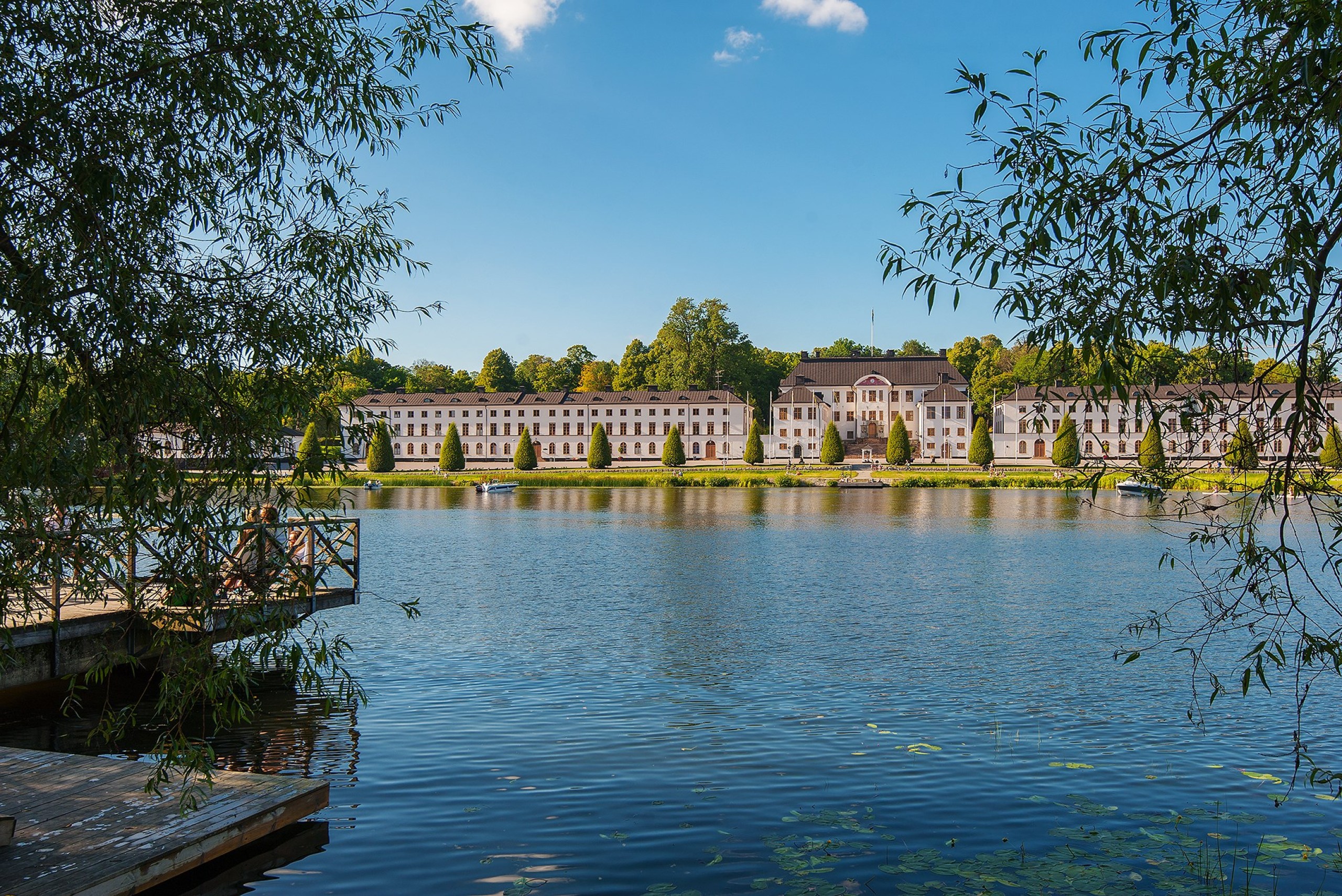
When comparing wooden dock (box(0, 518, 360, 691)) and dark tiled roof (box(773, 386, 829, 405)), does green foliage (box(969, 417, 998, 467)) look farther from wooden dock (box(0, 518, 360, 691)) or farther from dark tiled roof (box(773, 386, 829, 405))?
wooden dock (box(0, 518, 360, 691))

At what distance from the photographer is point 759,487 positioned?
8038 centimetres

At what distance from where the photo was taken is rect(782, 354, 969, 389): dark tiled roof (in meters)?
121

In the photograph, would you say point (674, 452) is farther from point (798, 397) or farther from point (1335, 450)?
point (1335, 450)

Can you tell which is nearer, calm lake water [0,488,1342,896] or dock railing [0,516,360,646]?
dock railing [0,516,360,646]

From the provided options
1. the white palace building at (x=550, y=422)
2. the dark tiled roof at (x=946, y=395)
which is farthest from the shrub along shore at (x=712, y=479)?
the white palace building at (x=550, y=422)

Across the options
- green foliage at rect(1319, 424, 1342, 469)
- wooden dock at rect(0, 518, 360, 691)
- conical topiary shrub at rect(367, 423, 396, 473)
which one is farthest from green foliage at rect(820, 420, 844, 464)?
green foliage at rect(1319, 424, 1342, 469)

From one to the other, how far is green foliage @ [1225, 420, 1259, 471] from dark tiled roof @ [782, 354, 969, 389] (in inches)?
4650

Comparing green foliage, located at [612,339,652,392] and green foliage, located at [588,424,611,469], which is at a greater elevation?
green foliage, located at [612,339,652,392]

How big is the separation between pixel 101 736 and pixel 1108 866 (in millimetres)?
10362

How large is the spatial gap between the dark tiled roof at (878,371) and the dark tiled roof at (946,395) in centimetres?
195

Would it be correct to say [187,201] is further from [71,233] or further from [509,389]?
[509,389]

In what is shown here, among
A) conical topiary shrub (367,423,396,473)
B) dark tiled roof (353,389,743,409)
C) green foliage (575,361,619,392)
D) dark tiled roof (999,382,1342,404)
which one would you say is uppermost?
green foliage (575,361,619,392)

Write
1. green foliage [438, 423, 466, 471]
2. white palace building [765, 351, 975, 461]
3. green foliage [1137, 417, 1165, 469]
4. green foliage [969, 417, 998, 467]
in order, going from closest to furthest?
green foliage [1137, 417, 1165, 469] < green foliage [438, 423, 466, 471] < green foliage [969, 417, 998, 467] < white palace building [765, 351, 975, 461]

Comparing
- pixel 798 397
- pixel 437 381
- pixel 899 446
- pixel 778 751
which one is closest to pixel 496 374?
pixel 437 381
